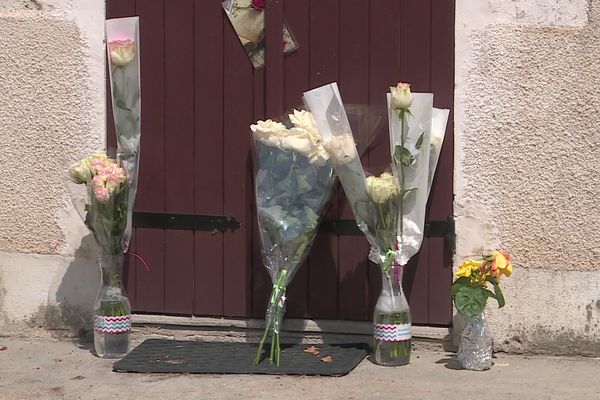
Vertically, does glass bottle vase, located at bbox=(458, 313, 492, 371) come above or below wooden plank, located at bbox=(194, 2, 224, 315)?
below

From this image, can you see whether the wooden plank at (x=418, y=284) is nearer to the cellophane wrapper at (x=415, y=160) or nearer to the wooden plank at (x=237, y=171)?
the cellophane wrapper at (x=415, y=160)

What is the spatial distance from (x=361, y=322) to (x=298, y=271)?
0.42 meters

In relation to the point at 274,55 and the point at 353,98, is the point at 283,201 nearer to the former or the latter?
the point at 353,98

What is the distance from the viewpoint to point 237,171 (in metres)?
5.70

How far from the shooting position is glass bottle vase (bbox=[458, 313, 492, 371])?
16.9ft

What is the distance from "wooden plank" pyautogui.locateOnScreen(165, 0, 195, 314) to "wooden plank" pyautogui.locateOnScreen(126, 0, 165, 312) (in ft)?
0.11

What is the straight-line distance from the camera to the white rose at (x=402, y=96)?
5.08 meters

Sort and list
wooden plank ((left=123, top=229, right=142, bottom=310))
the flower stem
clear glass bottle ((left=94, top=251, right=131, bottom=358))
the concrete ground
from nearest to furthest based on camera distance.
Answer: the concrete ground
the flower stem
clear glass bottle ((left=94, top=251, right=131, bottom=358))
wooden plank ((left=123, top=229, right=142, bottom=310))

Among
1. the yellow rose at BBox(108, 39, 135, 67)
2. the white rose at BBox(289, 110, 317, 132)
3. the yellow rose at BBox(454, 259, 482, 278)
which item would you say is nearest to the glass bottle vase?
the yellow rose at BBox(454, 259, 482, 278)

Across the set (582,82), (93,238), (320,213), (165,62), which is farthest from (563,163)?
(93,238)

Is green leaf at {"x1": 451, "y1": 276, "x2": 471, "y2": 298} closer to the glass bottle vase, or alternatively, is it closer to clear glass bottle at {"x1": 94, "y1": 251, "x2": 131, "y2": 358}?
the glass bottle vase

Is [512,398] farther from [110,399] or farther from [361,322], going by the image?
[110,399]

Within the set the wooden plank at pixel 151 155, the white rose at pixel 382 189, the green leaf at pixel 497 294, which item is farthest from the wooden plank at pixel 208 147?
the green leaf at pixel 497 294

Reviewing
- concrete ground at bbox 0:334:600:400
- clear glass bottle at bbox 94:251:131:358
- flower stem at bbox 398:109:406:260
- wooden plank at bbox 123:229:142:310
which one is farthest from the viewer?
wooden plank at bbox 123:229:142:310
